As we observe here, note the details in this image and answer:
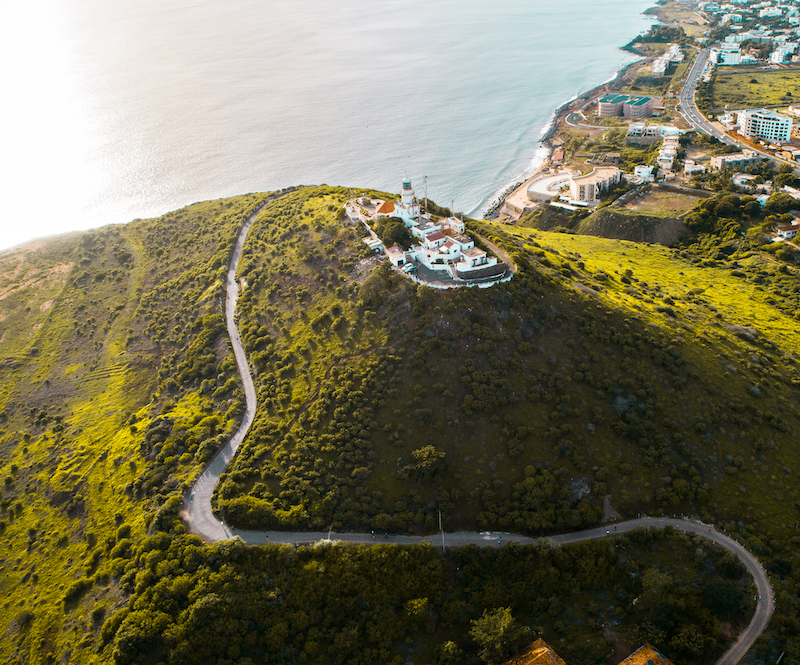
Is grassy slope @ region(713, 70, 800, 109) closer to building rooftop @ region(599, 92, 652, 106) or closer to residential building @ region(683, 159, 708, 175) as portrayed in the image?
building rooftop @ region(599, 92, 652, 106)

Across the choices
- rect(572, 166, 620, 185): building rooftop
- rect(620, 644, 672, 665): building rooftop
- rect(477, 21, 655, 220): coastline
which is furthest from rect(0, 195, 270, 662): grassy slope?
rect(572, 166, 620, 185): building rooftop

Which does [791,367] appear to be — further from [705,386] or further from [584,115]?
[584,115]

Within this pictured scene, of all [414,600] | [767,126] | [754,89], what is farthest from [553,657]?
[754,89]

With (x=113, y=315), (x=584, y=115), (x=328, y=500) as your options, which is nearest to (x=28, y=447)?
(x=113, y=315)

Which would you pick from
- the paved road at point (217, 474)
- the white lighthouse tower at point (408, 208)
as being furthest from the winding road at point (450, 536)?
the white lighthouse tower at point (408, 208)

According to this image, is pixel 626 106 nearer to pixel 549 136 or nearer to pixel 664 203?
pixel 549 136

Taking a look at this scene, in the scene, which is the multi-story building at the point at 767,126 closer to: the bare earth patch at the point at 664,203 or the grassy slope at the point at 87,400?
the bare earth patch at the point at 664,203
